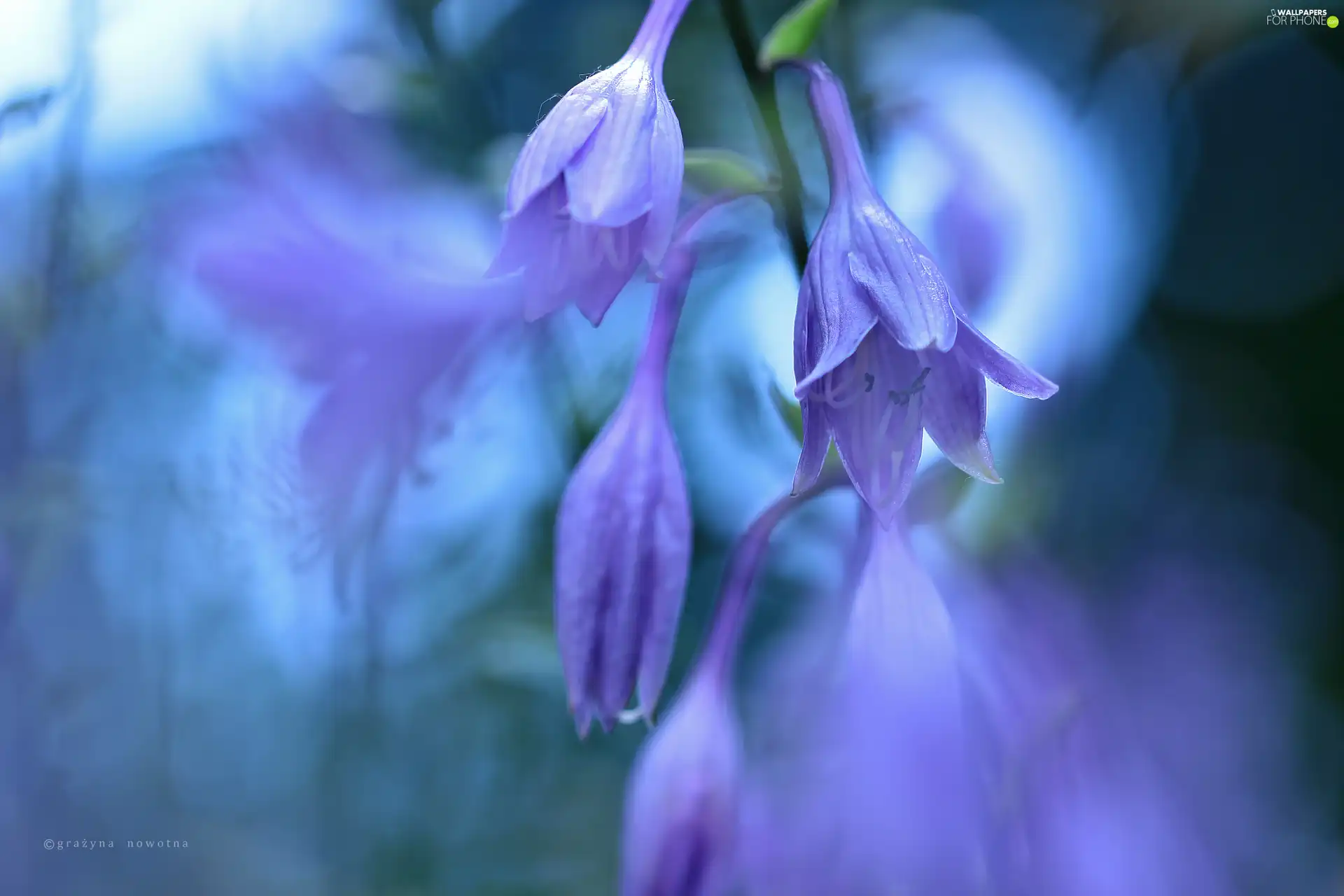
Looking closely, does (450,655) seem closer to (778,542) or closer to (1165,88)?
(778,542)

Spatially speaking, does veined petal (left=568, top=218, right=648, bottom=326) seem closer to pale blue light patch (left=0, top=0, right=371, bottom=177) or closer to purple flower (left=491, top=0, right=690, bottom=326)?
purple flower (left=491, top=0, right=690, bottom=326)

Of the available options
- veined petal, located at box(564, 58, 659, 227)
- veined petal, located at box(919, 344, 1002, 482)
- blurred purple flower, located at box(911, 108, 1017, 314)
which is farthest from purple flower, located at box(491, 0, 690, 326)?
blurred purple flower, located at box(911, 108, 1017, 314)

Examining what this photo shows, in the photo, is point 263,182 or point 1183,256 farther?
point 1183,256

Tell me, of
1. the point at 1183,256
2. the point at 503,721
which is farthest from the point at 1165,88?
the point at 503,721

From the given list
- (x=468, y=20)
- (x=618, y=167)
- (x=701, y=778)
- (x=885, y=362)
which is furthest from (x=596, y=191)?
(x=468, y=20)

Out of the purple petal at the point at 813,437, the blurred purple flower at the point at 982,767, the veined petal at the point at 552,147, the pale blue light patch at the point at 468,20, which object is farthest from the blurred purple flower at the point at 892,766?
the pale blue light patch at the point at 468,20

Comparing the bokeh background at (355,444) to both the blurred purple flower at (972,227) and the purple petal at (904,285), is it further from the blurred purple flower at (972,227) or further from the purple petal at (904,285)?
the purple petal at (904,285)
